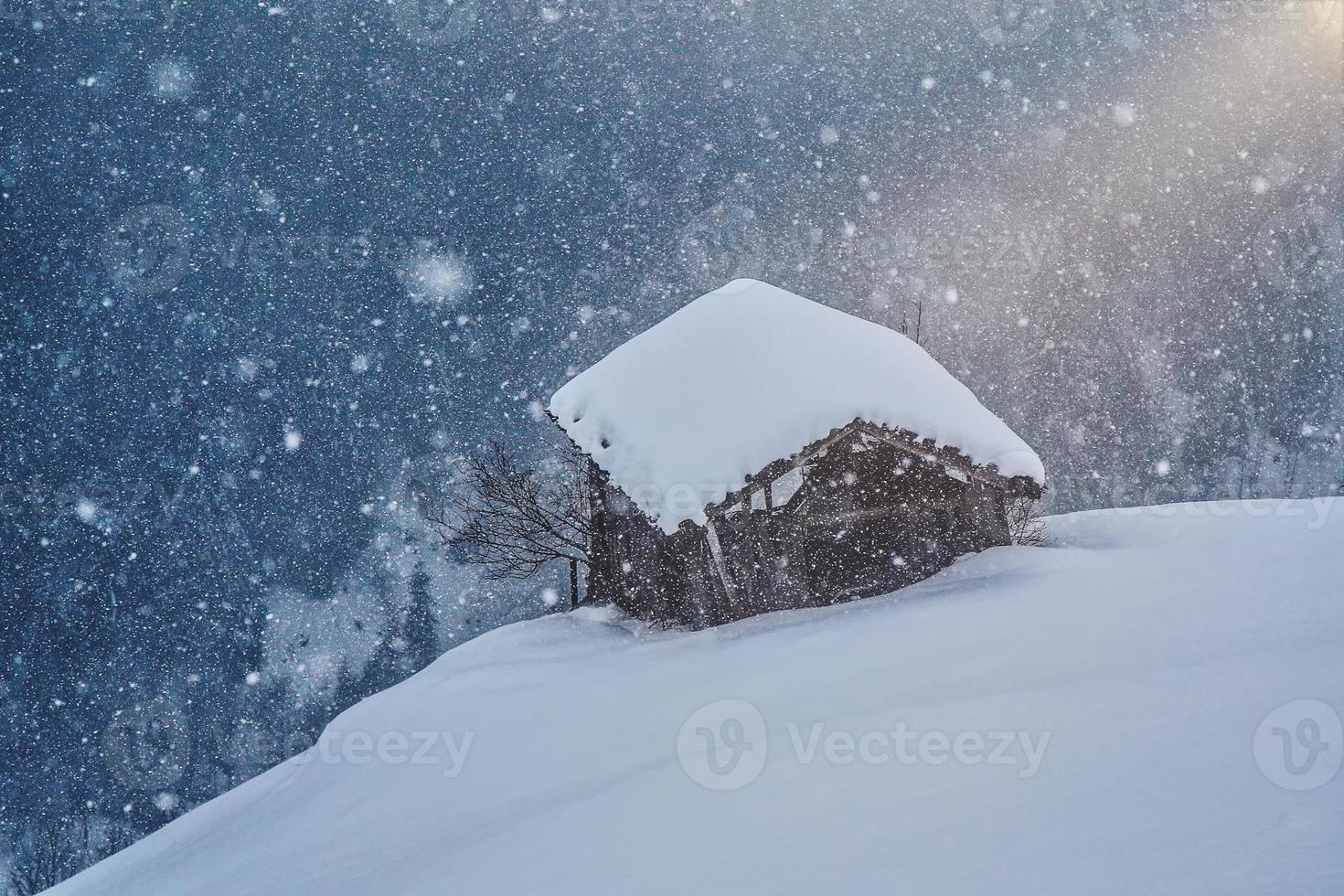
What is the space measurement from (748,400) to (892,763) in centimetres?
595

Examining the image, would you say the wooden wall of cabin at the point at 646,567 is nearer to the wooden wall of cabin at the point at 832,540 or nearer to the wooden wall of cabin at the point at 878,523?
the wooden wall of cabin at the point at 832,540

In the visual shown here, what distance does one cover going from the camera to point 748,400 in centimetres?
921

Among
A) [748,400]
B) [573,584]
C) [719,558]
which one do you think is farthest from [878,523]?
[573,584]

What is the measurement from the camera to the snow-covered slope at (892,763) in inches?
107

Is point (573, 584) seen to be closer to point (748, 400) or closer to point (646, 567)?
point (646, 567)

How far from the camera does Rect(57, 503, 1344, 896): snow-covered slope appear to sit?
272 centimetres

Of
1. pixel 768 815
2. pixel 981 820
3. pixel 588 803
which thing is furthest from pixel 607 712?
pixel 981 820

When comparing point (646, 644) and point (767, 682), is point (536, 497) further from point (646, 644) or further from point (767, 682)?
point (767, 682)

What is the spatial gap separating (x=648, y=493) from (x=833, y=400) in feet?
8.87

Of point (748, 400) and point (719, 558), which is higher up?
point (748, 400)

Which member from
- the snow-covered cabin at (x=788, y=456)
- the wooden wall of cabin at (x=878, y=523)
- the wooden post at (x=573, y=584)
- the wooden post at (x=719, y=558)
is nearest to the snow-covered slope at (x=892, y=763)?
the wooden post at (x=719, y=558)

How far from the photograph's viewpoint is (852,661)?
5.66 meters

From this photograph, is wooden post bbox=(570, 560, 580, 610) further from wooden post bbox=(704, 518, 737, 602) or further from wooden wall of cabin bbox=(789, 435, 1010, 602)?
wooden wall of cabin bbox=(789, 435, 1010, 602)

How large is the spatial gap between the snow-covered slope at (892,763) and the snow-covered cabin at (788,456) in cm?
174
